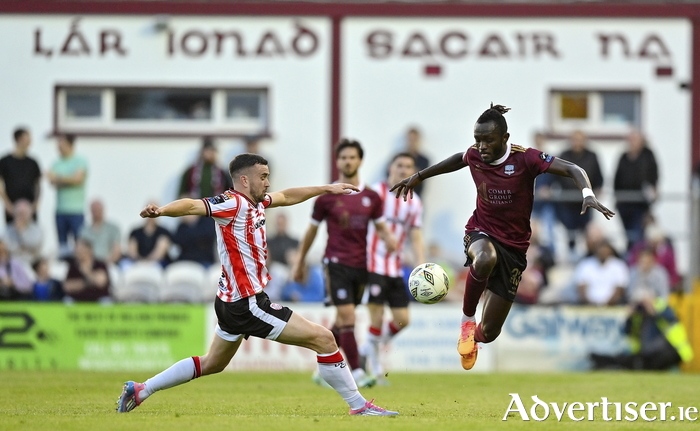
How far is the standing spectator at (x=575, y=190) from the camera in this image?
19.2m

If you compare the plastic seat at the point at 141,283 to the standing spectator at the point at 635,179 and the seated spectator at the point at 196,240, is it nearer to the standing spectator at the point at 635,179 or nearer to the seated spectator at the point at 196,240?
the seated spectator at the point at 196,240

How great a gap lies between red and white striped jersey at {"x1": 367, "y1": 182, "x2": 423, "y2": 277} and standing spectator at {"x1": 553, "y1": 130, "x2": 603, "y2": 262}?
5.60 meters

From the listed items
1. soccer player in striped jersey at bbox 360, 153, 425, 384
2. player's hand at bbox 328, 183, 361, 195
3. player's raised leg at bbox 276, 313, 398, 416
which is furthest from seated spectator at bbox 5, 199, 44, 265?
player's raised leg at bbox 276, 313, 398, 416

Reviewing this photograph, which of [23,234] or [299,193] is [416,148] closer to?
[23,234]

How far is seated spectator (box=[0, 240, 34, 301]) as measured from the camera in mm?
17609

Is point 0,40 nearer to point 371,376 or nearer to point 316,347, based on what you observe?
point 371,376

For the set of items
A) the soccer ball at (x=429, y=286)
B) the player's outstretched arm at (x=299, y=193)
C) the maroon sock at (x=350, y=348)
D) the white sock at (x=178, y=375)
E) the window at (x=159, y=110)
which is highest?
the window at (x=159, y=110)

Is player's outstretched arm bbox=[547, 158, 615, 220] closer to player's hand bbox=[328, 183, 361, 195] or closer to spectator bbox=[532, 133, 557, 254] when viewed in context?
player's hand bbox=[328, 183, 361, 195]

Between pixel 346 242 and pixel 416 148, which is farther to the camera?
pixel 416 148

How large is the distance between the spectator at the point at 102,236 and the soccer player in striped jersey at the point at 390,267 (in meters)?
6.60

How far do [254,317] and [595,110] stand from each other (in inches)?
527

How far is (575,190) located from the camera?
19359 millimetres

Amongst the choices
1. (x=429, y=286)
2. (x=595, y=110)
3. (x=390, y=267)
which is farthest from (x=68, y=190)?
(x=429, y=286)

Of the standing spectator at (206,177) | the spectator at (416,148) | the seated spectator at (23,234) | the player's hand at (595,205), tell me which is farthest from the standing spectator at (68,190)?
the player's hand at (595,205)
